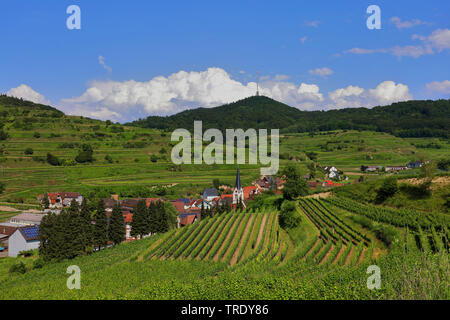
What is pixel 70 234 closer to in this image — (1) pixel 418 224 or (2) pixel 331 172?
(1) pixel 418 224

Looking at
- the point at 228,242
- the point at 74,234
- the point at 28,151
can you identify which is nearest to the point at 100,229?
the point at 74,234

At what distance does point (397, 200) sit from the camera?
148 ft

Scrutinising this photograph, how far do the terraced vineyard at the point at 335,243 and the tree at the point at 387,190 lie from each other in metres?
7.55

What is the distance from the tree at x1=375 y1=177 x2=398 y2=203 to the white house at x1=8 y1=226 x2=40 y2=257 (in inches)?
2115

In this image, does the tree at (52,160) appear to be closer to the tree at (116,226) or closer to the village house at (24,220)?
the village house at (24,220)

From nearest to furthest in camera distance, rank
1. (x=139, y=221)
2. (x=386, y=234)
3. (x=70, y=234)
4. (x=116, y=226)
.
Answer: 1. (x=386, y=234)
2. (x=70, y=234)
3. (x=116, y=226)
4. (x=139, y=221)

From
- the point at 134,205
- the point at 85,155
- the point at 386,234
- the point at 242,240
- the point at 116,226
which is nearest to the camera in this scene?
the point at 386,234

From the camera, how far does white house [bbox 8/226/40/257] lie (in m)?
49.5

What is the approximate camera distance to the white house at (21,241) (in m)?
49.5

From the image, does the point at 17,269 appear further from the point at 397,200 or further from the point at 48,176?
the point at 48,176

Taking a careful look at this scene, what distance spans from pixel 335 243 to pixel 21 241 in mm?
46374

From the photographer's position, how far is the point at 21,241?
49656 mm
